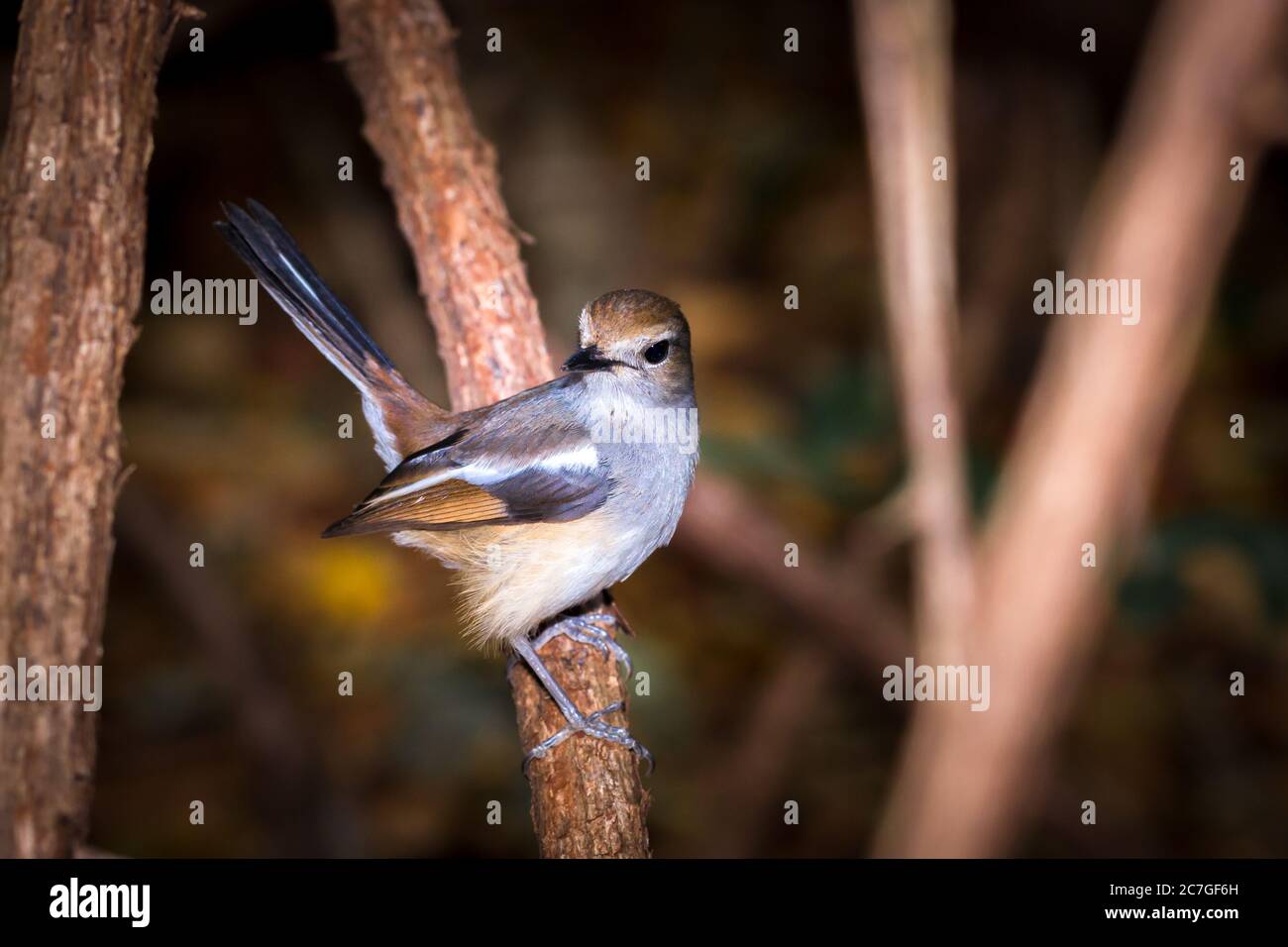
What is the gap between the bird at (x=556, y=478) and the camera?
11.9ft

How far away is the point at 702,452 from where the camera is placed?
577 cm

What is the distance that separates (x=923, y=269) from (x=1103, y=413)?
84 cm

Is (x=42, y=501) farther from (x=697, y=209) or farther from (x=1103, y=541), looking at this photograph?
(x=697, y=209)

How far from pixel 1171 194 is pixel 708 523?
2556 mm

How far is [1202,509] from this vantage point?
20.4 feet

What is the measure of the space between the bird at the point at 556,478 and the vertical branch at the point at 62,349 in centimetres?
82
